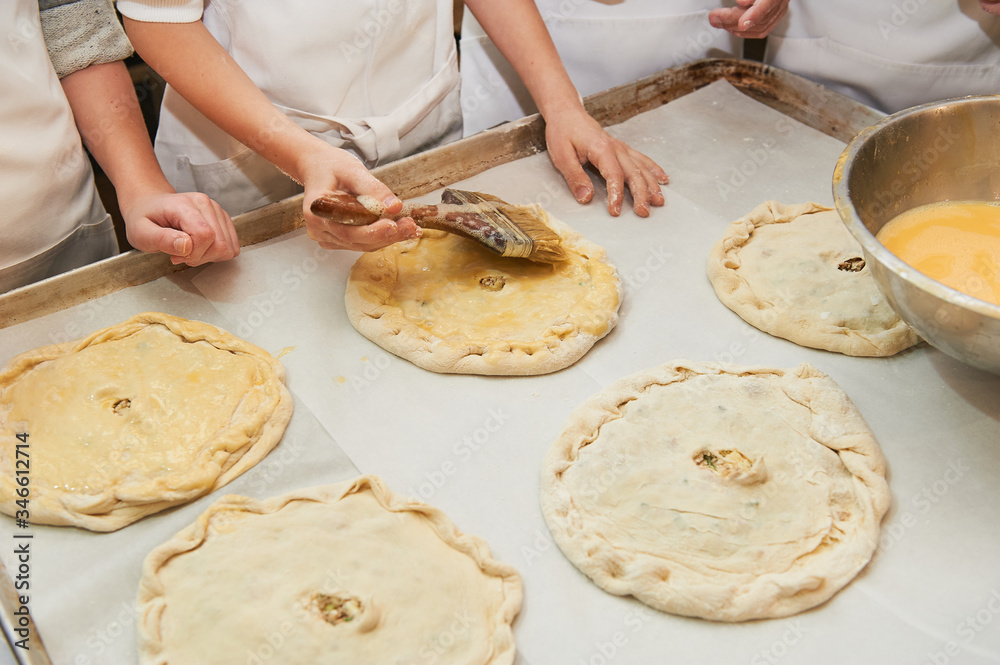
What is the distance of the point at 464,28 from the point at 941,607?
111 inches

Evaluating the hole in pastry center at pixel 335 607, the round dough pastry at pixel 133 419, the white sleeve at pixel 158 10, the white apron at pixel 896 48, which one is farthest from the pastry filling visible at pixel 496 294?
the white apron at pixel 896 48

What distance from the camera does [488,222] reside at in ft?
7.57

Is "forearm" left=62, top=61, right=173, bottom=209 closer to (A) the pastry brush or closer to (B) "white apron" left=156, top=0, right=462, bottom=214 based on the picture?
(B) "white apron" left=156, top=0, right=462, bottom=214

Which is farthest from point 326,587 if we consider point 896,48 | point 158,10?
point 896,48

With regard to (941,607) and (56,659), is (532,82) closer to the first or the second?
(941,607)

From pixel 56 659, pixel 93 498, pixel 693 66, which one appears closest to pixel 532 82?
pixel 693 66

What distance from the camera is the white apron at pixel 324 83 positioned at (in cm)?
251

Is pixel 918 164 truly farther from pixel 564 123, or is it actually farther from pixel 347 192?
pixel 347 192

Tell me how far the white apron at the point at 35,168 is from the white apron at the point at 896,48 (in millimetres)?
2835

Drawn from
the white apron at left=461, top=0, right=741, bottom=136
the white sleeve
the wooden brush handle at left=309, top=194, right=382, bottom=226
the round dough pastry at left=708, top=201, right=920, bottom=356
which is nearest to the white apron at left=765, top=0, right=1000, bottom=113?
the white apron at left=461, top=0, right=741, bottom=136

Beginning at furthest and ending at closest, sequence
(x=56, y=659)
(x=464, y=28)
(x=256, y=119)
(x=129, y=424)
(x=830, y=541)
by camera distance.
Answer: (x=464, y=28), (x=256, y=119), (x=129, y=424), (x=830, y=541), (x=56, y=659)

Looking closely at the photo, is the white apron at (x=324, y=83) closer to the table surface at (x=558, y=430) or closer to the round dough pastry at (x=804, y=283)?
the table surface at (x=558, y=430)

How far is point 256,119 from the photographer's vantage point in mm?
2289

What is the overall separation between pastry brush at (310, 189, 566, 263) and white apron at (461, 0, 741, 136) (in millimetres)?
1083
